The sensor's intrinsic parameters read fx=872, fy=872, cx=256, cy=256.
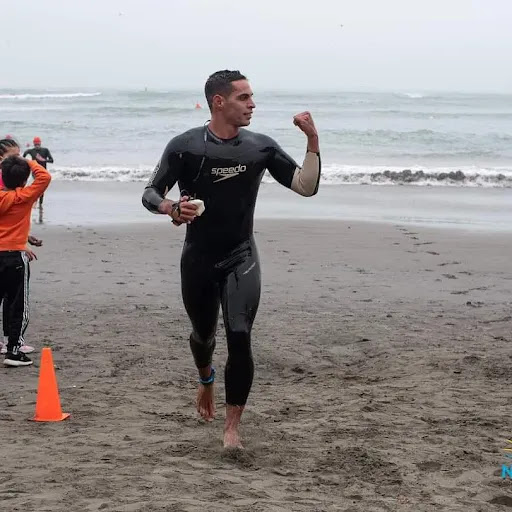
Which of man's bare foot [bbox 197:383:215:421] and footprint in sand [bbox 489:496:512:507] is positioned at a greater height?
footprint in sand [bbox 489:496:512:507]

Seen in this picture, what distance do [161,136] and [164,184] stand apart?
34.7 m

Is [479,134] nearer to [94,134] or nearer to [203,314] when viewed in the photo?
[94,134]

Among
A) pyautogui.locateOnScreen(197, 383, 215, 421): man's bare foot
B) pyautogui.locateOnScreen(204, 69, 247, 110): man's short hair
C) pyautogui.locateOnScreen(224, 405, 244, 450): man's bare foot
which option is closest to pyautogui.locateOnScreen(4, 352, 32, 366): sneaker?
pyautogui.locateOnScreen(197, 383, 215, 421): man's bare foot

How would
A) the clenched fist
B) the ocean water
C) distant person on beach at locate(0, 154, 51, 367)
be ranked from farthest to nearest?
1. the ocean water
2. distant person on beach at locate(0, 154, 51, 367)
3. the clenched fist

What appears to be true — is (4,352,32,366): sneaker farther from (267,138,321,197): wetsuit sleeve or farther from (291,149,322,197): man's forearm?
(291,149,322,197): man's forearm

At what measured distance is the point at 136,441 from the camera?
4973 millimetres

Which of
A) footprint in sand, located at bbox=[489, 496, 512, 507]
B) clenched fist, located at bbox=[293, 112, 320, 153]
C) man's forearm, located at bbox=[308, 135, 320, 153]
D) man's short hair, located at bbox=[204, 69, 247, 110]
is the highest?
man's short hair, located at bbox=[204, 69, 247, 110]

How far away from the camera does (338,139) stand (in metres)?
38.7

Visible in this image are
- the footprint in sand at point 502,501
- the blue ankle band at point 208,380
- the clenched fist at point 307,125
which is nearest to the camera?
the footprint in sand at point 502,501

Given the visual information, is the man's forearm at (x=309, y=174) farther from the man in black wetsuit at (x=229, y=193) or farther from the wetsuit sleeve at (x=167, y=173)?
the wetsuit sleeve at (x=167, y=173)

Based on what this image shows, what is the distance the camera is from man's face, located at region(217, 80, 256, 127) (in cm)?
492

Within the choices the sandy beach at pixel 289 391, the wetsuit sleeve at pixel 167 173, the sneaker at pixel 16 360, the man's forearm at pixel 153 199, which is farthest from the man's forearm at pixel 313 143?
the sneaker at pixel 16 360

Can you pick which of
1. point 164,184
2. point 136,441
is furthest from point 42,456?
point 164,184

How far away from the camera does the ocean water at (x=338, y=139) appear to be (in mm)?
25281
